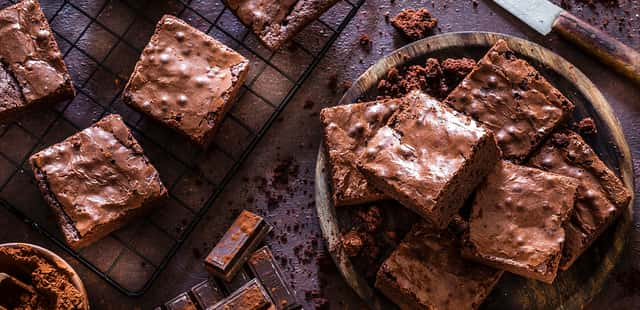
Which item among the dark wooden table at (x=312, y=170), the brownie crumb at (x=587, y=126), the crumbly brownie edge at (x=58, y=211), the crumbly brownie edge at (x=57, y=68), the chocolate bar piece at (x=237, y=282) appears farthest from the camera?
the dark wooden table at (x=312, y=170)

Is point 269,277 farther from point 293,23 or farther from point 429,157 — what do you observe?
point 293,23

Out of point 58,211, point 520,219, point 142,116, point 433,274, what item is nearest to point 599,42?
point 520,219

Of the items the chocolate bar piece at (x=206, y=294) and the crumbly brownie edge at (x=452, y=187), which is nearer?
the crumbly brownie edge at (x=452, y=187)

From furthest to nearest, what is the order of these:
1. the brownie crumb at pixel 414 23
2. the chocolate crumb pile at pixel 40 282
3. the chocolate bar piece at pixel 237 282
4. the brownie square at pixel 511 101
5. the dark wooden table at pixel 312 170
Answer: the brownie crumb at pixel 414 23 < the dark wooden table at pixel 312 170 < the chocolate bar piece at pixel 237 282 < the brownie square at pixel 511 101 < the chocolate crumb pile at pixel 40 282

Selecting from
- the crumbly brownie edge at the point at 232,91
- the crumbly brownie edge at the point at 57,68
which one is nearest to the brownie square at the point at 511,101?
the crumbly brownie edge at the point at 232,91

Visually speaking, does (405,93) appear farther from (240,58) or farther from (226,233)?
(226,233)

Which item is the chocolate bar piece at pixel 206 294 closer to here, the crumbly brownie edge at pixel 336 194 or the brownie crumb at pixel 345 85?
the crumbly brownie edge at pixel 336 194
